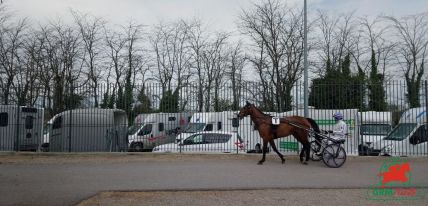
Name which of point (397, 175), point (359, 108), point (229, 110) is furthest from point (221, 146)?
Answer: point (397, 175)

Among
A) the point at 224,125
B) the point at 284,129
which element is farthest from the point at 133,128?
the point at 284,129

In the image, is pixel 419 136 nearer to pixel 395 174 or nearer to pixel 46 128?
pixel 395 174

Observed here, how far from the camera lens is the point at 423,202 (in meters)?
9.25

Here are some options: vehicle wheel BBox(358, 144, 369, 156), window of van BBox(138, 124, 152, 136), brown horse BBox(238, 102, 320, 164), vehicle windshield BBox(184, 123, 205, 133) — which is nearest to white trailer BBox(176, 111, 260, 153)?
vehicle windshield BBox(184, 123, 205, 133)

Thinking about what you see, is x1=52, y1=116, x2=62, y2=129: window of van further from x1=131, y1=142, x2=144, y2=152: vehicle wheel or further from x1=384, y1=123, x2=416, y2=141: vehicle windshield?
x1=384, y1=123, x2=416, y2=141: vehicle windshield

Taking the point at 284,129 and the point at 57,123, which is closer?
the point at 284,129

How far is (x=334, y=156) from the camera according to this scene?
13875 millimetres

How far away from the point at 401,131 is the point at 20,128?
1591cm

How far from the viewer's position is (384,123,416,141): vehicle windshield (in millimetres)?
17359

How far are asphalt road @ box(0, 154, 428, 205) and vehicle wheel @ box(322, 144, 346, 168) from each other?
221mm

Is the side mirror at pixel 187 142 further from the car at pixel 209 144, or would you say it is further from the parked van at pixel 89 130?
the parked van at pixel 89 130

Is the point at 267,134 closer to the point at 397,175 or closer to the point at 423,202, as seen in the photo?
the point at 397,175

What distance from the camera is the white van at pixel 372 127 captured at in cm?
1747

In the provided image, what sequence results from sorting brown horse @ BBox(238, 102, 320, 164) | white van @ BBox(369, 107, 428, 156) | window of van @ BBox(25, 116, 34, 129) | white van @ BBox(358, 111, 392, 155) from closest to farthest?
1. brown horse @ BBox(238, 102, 320, 164)
2. white van @ BBox(369, 107, 428, 156)
3. white van @ BBox(358, 111, 392, 155)
4. window of van @ BBox(25, 116, 34, 129)
